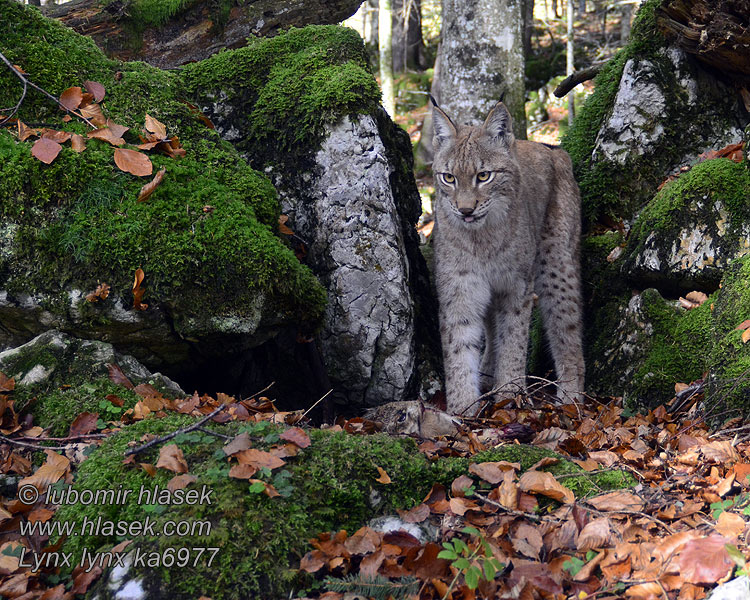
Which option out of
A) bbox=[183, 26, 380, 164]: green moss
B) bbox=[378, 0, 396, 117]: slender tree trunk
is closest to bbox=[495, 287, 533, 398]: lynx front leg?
bbox=[183, 26, 380, 164]: green moss

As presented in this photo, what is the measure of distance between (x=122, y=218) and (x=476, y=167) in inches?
110

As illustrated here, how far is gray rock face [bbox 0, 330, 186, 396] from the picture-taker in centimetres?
396

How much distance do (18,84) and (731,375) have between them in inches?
194

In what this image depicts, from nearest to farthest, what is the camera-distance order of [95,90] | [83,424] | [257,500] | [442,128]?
1. [257,500]
2. [83,424]
3. [95,90]
4. [442,128]

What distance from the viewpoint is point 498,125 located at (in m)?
5.69

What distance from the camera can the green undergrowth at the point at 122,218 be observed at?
4.22 metres

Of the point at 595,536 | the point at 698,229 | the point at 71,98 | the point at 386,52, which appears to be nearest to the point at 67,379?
→ the point at 71,98

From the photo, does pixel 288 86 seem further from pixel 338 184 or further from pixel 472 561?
pixel 472 561

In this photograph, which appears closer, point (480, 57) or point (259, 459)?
point (259, 459)

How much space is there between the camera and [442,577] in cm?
267

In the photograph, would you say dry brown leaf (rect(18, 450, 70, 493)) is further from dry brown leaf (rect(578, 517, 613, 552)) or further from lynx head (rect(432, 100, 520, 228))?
lynx head (rect(432, 100, 520, 228))

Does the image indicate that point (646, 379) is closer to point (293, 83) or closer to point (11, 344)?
point (293, 83)

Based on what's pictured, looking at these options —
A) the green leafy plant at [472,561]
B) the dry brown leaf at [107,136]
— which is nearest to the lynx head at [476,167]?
the dry brown leaf at [107,136]

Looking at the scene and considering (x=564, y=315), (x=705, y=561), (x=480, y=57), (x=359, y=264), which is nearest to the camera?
(x=705, y=561)
